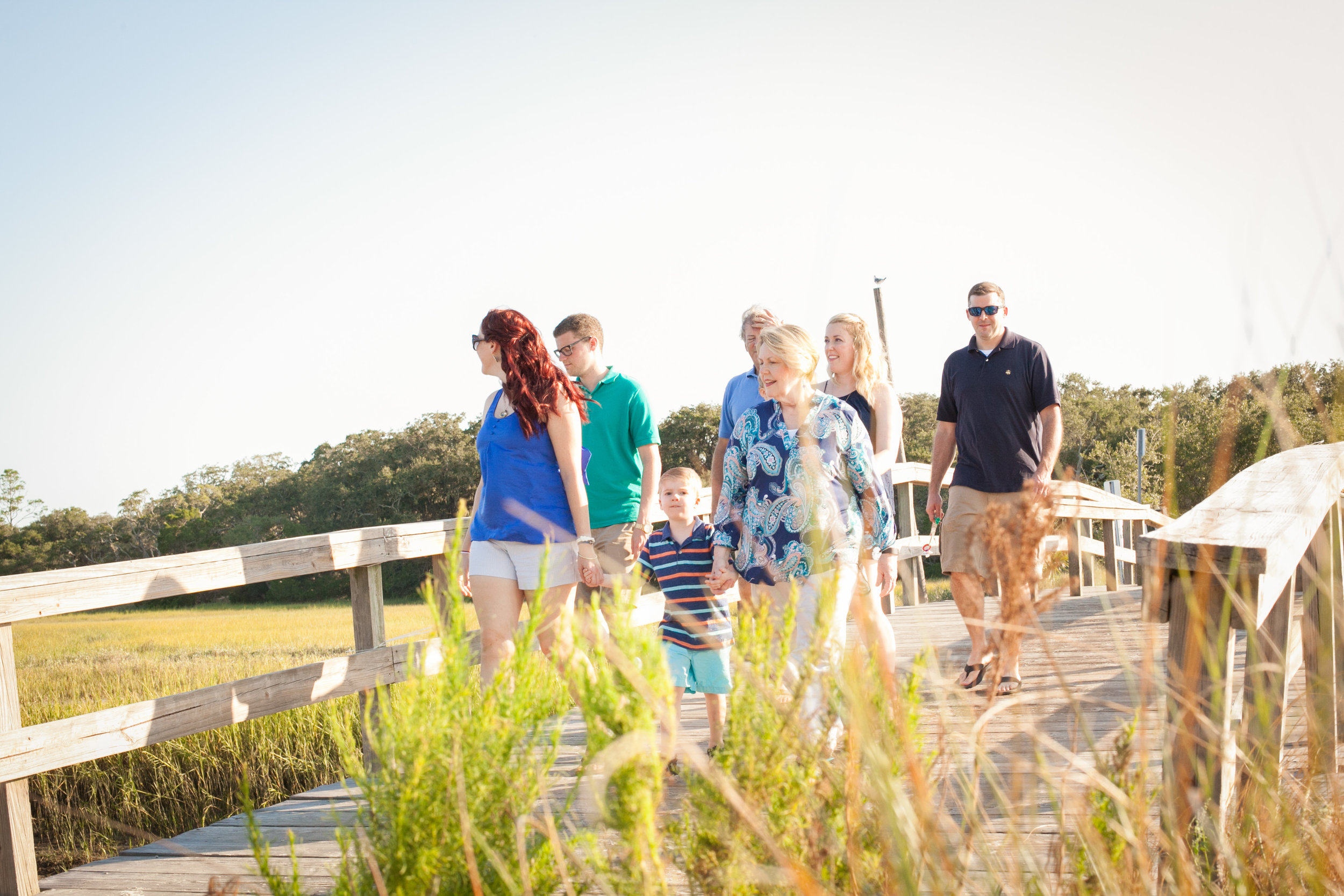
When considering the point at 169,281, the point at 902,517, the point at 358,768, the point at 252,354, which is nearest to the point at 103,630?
the point at 902,517

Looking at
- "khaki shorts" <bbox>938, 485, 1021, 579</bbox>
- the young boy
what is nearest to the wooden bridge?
"khaki shorts" <bbox>938, 485, 1021, 579</bbox>

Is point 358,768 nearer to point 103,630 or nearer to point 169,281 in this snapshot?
point 103,630

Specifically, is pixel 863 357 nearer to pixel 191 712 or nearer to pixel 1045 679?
pixel 1045 679

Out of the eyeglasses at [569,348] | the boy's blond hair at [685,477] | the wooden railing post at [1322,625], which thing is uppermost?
the eyeglasses at [569,348]

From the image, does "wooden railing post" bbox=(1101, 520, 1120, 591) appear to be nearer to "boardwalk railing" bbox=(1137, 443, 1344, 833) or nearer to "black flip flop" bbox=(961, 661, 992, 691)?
"black flip flop" bbox=(961, 661, 992, 691)

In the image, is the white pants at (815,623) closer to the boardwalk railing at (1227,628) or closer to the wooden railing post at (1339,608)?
the boardwalk railing at (1227,628)

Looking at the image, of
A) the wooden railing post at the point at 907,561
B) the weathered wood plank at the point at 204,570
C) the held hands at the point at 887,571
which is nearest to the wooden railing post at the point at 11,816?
the weathered wood plank at the point at 204,570

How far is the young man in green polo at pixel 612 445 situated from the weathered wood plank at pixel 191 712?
809 mm

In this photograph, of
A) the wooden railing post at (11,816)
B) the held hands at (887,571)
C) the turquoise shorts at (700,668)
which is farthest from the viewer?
the held hands at (887,571)

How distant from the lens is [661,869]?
1.19 m

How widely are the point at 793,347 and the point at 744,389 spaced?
38.5 inches

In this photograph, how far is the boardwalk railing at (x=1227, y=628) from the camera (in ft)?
4.97

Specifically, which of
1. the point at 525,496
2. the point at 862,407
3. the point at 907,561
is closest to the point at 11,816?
the point at 525,496

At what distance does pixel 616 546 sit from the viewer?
140 inches
